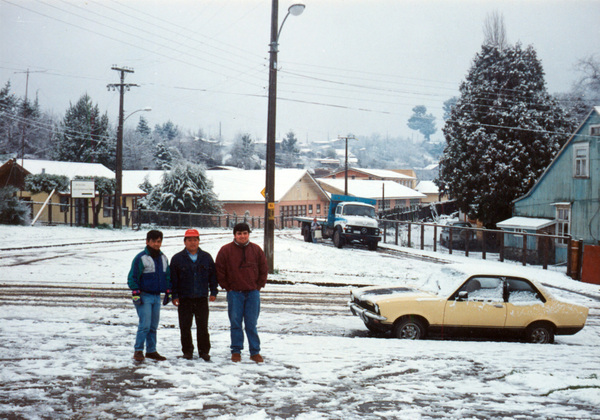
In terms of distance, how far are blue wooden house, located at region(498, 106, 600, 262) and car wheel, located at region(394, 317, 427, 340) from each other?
17320 millimetres

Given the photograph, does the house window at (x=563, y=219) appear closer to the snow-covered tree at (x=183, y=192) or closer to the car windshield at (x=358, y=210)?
the car windshield at (x=358, y=210)

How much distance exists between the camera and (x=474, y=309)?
9.88 m

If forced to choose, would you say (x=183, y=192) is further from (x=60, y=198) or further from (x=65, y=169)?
(x=60, y=198)

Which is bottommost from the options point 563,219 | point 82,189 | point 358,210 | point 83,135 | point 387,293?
point 387,293

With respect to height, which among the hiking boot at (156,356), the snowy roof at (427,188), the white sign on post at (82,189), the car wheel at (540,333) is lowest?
the car wheel at (540,333)

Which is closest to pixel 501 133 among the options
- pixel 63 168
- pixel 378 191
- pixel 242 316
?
pixel 63 168

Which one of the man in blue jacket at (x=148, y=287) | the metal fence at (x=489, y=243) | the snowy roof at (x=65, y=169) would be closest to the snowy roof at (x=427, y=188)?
the snowy roof at (x=65, y=169)

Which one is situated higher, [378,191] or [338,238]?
[378,191]

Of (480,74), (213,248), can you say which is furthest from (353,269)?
(480,74)

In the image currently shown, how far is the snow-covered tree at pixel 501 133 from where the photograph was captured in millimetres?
36281

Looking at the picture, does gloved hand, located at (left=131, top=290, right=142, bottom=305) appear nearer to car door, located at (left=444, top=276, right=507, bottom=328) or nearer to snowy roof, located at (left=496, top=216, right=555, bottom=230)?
car door, located at (left=444, top=276, right=507, bottom=328)

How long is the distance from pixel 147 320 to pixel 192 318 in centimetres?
55

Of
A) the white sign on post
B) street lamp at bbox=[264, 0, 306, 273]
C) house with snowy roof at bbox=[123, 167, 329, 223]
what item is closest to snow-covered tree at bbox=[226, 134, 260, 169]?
house with snowy roof at bbox=[123, 167, 329, 223]

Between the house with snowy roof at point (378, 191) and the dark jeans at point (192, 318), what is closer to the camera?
the dark jeans at point (192, 318)
